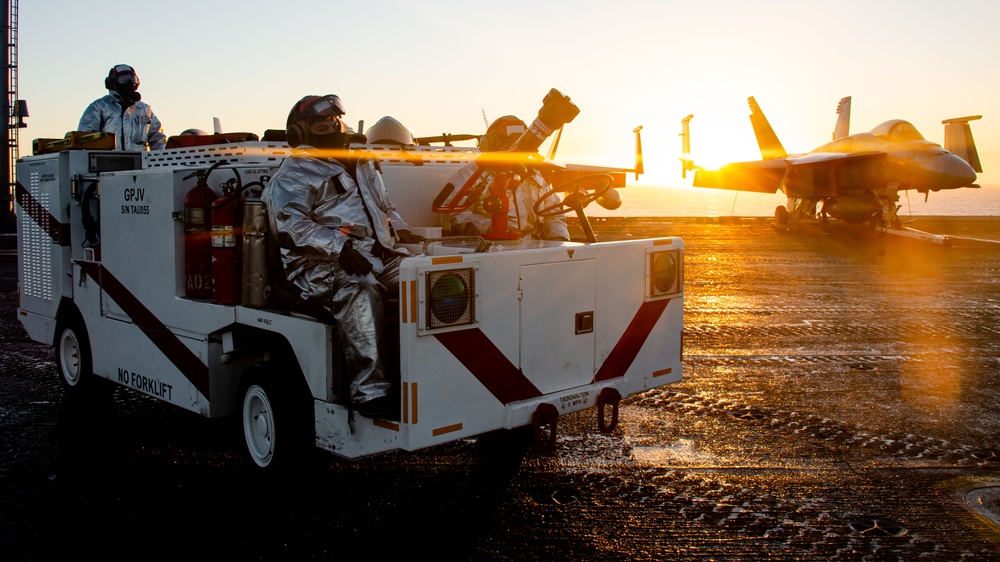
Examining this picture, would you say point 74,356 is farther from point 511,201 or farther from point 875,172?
point 875,172

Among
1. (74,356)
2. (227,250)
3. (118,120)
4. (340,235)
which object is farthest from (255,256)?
(118,120)

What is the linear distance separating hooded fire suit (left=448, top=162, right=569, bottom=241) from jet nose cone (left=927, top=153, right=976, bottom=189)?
28117 mm

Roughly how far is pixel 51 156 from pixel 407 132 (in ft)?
10.7

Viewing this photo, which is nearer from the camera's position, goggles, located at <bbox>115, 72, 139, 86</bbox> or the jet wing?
goggles, located at <bbox>115, 72, 139, 86</bbox>

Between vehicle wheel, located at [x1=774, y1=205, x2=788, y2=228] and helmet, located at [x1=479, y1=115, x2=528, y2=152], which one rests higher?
helmet, located at [x1=479, y1=115, x2=528, y2=152]

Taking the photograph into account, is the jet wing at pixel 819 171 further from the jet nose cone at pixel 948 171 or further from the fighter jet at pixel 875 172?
the jet nose cone at pixel 948 171

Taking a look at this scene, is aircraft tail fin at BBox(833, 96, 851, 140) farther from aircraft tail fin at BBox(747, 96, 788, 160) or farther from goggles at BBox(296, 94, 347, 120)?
goggles at BBox(296, 94, 347, 120)

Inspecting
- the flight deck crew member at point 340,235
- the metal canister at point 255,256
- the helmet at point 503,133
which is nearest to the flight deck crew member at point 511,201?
the helmet at point 503,133

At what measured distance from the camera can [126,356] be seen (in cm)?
695

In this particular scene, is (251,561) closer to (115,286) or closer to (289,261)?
(289,261)

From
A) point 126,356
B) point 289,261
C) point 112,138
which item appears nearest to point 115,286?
point 126,356

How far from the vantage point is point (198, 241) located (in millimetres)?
6043

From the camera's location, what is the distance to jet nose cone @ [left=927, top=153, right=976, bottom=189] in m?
31.3

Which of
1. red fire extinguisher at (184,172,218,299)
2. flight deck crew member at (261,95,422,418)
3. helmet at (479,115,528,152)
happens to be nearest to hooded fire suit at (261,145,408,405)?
flight deck crew member at (261,95,422,418)
